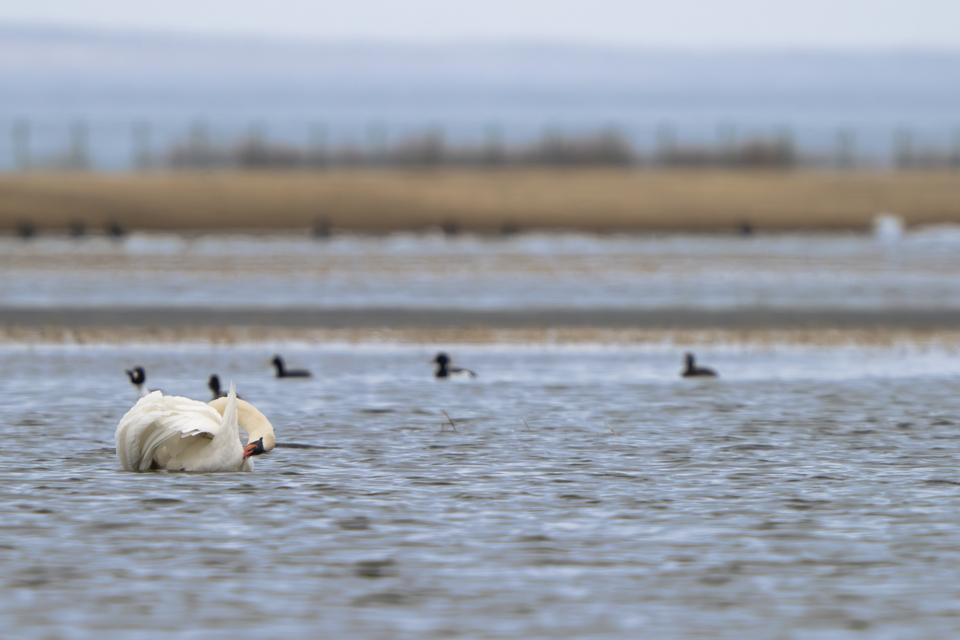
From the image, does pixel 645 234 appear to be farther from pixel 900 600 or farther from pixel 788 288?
pixel 900 600

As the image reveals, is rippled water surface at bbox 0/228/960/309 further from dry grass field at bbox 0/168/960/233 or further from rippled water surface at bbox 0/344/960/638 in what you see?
rippled water surface at bbox 0/344/960/638

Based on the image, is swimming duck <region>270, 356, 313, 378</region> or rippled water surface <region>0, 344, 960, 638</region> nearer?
rippled water surface <region>0, 344, 960, 638</region>

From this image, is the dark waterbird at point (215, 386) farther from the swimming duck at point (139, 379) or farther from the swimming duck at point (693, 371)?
the swimming duck at point (693, 371)

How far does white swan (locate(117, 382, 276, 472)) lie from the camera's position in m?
12.0

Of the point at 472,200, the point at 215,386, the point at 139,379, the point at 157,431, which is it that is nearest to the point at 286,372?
→ the point at 215,386

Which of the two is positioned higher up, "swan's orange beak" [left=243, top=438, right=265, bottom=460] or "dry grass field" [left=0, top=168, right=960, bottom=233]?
"dry grass field" [left=0, top=168, right=960, bottom=233]

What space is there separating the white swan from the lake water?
0.37 feet

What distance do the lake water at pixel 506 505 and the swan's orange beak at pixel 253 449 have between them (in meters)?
0.14

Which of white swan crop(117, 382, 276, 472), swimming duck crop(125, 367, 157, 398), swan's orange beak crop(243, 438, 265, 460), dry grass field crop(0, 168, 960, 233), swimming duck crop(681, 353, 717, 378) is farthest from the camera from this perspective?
dry grass field crop(0, 168, 960, 233)

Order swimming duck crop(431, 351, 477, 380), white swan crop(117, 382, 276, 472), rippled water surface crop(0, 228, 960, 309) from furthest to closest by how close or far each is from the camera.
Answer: rippled water surface crop(0, 228, 960, 309)
swimming duck crop(431, 351, 477, 380)
white swan crop(117, 382, 276, 472)

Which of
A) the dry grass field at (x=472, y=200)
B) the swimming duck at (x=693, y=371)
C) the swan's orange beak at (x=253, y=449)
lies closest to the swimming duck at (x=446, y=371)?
the swimming duck at (x=693, y=371)

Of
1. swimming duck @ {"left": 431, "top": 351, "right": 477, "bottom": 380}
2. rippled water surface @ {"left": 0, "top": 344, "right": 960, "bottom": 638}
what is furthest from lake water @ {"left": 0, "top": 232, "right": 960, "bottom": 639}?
swimming duck @ {"left": 431, "top": 351, "right": 477, "bottom": 380}

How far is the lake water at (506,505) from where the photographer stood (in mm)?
8438

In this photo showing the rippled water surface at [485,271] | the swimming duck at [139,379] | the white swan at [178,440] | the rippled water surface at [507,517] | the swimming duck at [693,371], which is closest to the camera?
the rippled water surface at [507,517]
